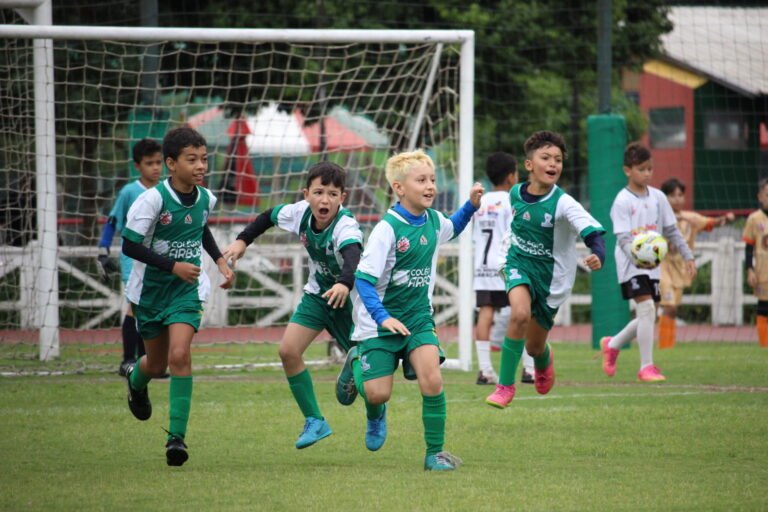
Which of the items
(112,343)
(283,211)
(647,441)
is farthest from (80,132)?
(647,441)

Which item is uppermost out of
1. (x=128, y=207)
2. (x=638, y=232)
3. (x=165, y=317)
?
(x=128, y=207)

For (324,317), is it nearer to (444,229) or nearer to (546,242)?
(444,229)

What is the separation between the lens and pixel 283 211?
7.29 metres

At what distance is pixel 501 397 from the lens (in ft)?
26.6

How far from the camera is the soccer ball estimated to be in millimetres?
9992

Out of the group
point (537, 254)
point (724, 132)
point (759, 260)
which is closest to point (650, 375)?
point (537, 254)

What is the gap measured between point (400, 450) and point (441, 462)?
2.86 feet

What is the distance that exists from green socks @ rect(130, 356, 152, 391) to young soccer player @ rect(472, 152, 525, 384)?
4173 millimetres

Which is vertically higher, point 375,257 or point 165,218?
point 165,218

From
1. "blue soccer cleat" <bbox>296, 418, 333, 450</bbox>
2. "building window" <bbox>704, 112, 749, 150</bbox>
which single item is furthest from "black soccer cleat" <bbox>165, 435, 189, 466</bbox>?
"building window" <bbox>704, 112, 749, 150</bbox>

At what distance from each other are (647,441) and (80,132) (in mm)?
10029

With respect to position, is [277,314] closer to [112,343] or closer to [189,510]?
[112,343]

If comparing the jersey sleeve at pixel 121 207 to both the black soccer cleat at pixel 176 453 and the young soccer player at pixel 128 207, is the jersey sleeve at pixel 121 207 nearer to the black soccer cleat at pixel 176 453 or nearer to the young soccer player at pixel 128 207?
the young soccer player at pixel 128 207

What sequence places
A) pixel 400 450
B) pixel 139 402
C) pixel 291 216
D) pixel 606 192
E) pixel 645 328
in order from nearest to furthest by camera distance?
pixel 400 450 → pixel 291 216 → pixel 139 402 → pixel 645 328 → pixel 606 192
